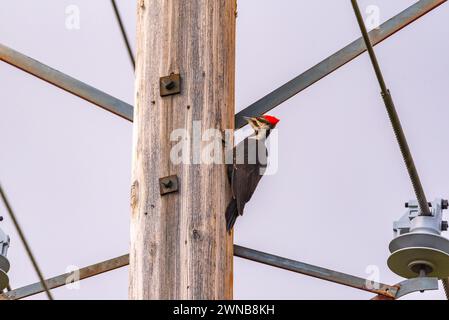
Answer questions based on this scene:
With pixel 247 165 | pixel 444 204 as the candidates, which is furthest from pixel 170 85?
pixel 444 204

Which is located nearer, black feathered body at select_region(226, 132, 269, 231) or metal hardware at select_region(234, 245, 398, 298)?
black feathered body at select_region(226, 132, 269, 231)

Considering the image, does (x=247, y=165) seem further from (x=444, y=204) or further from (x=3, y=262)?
(x=3, y=262)

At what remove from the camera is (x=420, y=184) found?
9.45m

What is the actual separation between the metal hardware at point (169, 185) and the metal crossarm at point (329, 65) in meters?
0.83

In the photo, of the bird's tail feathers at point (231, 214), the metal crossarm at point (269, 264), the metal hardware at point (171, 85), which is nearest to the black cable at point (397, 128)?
the metal crossarm at point (269, 264)

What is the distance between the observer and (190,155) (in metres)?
7.61

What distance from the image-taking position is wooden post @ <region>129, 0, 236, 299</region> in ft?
24.2

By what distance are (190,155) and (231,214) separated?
42 cm

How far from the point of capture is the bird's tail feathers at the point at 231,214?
25.0 feet

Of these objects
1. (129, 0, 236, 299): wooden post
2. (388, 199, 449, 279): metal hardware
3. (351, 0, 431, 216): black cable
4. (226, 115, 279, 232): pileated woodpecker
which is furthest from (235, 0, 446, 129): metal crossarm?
(388, 199, 449, 279): metal hardware

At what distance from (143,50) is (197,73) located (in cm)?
40

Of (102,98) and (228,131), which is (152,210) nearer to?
(228,131)

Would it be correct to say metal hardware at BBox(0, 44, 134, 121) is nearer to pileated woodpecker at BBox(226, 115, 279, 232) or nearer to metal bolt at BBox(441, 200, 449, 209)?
pileated woodpecker at BBox(226, 115, 279, 232)
